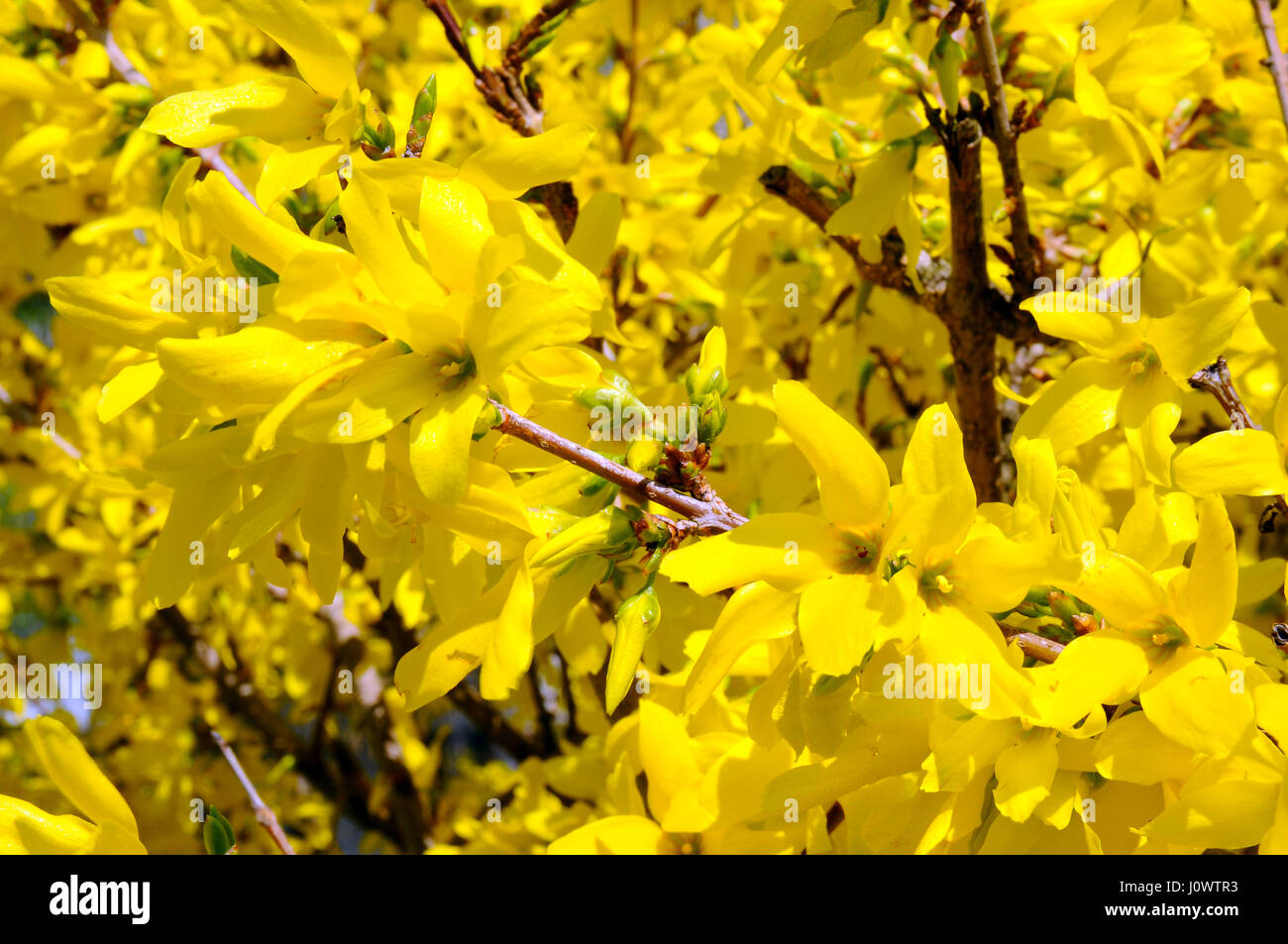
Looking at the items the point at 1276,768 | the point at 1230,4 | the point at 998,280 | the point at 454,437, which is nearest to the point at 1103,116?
the point at 998,280

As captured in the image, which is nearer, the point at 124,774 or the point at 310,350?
the point at 310,350

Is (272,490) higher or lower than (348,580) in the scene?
lower

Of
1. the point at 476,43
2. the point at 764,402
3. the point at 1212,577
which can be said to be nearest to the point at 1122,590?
the point at 1212,577

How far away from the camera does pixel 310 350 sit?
87 centimetres

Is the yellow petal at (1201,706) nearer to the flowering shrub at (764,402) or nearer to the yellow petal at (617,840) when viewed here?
the flowering shrub at (764,402)

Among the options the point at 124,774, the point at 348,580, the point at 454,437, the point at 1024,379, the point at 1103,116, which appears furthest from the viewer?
the point at 124,774

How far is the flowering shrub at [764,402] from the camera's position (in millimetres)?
851

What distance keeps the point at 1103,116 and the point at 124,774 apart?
3147 mm

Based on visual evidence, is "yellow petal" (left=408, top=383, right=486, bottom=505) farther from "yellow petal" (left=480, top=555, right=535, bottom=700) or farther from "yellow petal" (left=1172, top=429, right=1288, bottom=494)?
"yellow petal" (left=1172, top=429, right=1288, bottom=494)

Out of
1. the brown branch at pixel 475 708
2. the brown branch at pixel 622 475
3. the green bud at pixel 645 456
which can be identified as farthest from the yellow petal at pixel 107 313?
the brown branch at pixel 475 708

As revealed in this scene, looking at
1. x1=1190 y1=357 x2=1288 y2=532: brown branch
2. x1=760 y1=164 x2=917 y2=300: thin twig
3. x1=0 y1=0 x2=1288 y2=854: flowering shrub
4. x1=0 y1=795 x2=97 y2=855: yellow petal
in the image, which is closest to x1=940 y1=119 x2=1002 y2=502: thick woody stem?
x1=0 y1=0 x2=1288 y2=854: flowering shrub

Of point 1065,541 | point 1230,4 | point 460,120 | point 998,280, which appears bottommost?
point 1065,541

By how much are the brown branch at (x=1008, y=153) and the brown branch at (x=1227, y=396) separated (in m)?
0.34

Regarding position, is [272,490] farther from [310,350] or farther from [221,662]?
[221,662]
